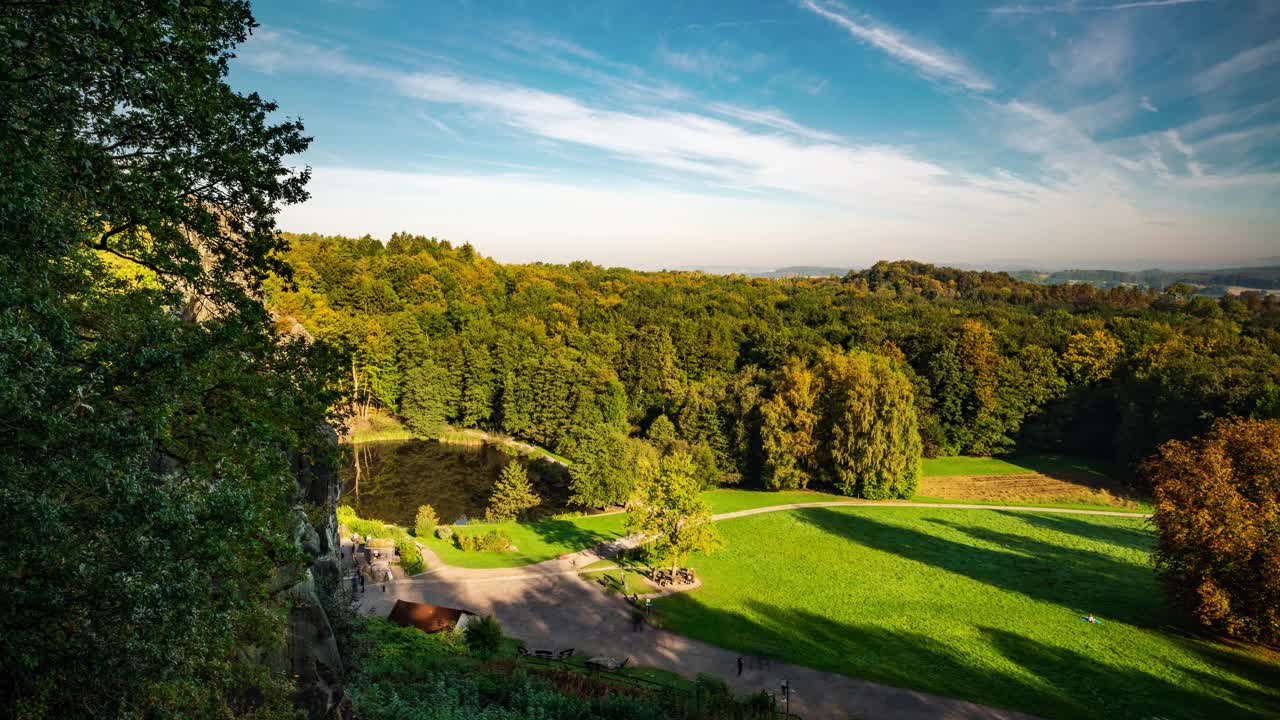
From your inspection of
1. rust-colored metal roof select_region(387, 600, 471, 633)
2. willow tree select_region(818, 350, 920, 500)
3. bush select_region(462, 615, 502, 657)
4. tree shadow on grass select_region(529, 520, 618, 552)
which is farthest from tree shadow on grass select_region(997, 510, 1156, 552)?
rust-colored metal roof select_region(387, 600, 471, 633)

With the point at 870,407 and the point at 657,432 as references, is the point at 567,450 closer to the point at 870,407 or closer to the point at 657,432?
the point at 657,432

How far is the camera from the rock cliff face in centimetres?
923

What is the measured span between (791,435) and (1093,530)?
1738 cm

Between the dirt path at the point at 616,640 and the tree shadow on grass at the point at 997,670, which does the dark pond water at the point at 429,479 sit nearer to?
the dirt path at the point at 616,640

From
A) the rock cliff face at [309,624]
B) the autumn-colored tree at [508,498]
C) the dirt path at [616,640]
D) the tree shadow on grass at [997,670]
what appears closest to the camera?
the rock cliff face at [309,624]

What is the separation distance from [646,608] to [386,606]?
9395mm

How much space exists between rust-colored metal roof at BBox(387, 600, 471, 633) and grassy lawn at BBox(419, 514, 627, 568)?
6.59 meters

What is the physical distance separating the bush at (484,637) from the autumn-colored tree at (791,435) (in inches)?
1098

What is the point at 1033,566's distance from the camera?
29.0 meters

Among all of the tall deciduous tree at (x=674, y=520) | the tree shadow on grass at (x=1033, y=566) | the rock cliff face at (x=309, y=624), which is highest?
the rock cliff face at (x=309, y=624)

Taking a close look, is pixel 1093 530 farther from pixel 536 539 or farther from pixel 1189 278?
pixel 1189 278

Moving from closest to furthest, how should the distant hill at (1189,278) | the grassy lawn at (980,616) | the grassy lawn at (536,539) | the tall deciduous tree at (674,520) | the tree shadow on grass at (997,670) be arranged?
the tree shadow on grass at (997,670) < the grassy lawn at (980,616) < the tall deciduous tree at (674,520) < the grassy lawn at (536,539) < the distant hill at (1189,278)

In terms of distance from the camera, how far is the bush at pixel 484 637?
1831 centimetres

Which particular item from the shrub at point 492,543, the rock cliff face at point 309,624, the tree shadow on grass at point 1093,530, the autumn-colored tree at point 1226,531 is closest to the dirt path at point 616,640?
the shrub at point 492,543
